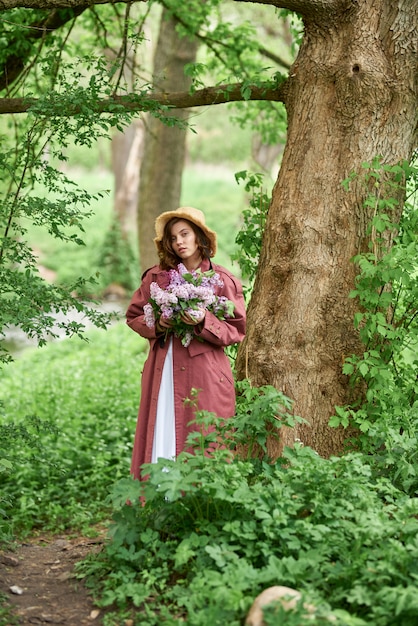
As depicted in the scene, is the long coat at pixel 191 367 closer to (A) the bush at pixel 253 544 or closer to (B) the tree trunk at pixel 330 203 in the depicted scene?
(B) the tree trunk at pixel 330 203

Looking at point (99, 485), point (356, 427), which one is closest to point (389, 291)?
point (356, 427)

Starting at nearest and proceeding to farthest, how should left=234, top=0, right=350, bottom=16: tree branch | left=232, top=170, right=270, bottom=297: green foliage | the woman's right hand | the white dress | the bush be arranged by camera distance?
the bush, the woman's right hand, the white dress, left=234, top=0, right=350, bottom=16: tree branch, left=232, top=170, right=270, bottom=297: green foliage

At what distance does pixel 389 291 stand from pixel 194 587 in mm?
2322

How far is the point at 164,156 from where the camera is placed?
35.3 feet

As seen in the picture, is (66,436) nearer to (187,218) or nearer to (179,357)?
(179,357)

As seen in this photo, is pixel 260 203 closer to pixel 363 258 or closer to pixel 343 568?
pixel 363 258

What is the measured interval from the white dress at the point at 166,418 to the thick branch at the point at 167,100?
1537 mm

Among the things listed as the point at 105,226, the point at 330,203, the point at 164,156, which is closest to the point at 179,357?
the point at 330,203

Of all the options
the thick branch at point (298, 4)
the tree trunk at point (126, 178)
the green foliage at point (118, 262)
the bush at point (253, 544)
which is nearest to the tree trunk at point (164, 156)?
the thick branch at point (298, 4)

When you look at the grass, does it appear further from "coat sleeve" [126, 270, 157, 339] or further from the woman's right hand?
the woman's right hand

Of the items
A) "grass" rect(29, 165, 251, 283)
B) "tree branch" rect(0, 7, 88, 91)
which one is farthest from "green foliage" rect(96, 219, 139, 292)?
"tree branch" rect(0, 7, 88, 91)

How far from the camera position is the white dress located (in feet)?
15.4

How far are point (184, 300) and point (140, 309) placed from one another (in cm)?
47

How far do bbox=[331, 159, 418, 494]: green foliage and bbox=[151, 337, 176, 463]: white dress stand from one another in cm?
92
